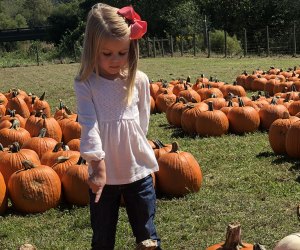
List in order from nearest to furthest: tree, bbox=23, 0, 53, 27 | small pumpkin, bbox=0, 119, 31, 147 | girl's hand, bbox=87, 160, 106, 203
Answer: girl's hand, bbox=87, 160, 106, 203, small pumpkin, bbox=0, 119, 31, 147, tree, bbox=23, 0, 53, 27

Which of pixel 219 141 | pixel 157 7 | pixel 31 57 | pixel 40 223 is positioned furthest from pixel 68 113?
pixel 157 7

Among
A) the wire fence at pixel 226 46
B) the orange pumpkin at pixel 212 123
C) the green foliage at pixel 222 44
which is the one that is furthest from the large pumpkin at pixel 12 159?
the green foliage at pixel 222 44

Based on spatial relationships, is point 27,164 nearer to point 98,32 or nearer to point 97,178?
point 97,178

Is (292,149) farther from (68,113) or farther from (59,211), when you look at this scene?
(68,113)

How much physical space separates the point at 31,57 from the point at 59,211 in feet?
135

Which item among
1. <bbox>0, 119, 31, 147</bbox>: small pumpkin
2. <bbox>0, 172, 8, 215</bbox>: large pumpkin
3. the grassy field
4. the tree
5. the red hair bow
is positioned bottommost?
the grassy field

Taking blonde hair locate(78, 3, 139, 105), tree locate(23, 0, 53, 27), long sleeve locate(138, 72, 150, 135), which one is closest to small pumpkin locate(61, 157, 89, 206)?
long sleeve locate(138, 72, 150, 135)

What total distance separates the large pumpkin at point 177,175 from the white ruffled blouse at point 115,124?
2069 mm

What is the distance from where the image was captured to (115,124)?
127 inches

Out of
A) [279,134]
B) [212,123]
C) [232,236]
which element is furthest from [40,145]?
[232,236]

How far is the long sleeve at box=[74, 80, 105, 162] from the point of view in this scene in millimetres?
2986

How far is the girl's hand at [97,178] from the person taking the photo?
2.96 metres

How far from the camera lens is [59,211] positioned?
17.2 feet

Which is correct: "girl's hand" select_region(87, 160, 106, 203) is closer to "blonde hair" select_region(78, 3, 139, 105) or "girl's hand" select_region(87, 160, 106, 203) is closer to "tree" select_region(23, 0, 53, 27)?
"blonde hair" select_region(78, 3, 139, 105)
